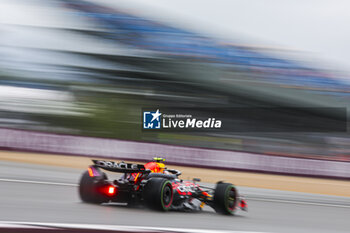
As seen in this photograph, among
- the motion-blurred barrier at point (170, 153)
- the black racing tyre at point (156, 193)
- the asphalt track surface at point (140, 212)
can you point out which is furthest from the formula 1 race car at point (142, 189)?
the motion-blurred barrier at point (170, 153)

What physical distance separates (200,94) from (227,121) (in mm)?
2148

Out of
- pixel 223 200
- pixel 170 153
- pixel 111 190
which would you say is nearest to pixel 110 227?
pixel 111 190

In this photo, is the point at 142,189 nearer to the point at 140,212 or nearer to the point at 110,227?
the point at 140,212

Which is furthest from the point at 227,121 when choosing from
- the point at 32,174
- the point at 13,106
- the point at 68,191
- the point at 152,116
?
the point at 68,191

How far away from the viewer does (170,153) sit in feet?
48.9

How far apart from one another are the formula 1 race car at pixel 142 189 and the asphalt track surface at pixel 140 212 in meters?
0.15

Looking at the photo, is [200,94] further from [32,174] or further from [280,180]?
[32,174]

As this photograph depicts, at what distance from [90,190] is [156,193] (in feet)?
3.04

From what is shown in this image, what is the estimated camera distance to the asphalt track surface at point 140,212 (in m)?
5.06

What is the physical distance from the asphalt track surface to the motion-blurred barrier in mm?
2441

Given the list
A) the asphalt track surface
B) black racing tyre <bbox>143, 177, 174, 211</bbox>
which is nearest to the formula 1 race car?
Result: black racing tyre <bbox>143, 177, 174, 211</bbox>

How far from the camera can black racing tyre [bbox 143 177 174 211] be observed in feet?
19.0

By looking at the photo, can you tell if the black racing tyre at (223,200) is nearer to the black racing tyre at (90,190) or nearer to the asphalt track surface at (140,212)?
the asphalt track surface at (140,212)

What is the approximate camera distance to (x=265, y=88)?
23.8m
